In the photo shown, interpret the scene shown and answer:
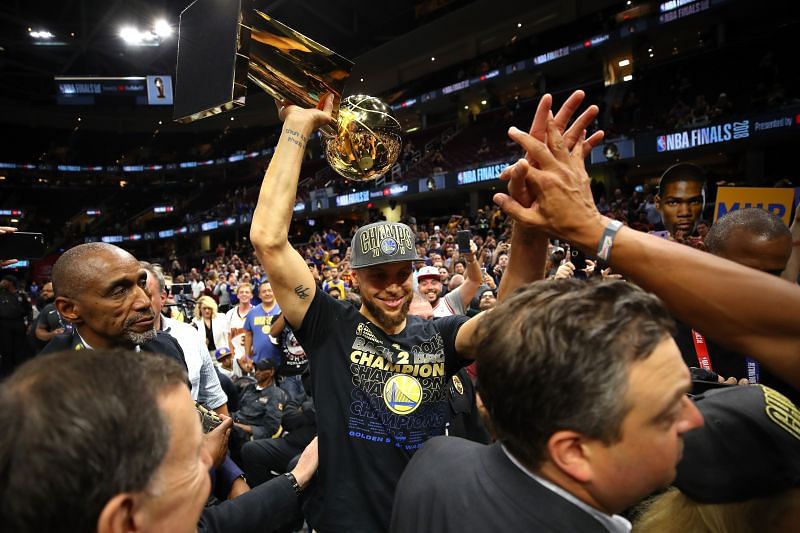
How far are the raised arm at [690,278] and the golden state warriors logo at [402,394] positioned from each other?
86 cm

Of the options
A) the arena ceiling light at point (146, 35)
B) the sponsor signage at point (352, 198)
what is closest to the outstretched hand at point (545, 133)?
the sponsor signage at point (352, 198)

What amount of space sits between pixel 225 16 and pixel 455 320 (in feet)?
4.41

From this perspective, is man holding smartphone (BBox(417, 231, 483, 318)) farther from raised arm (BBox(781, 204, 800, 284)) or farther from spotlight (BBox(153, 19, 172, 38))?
spotlight (BBox(153, 19, 172, 38))

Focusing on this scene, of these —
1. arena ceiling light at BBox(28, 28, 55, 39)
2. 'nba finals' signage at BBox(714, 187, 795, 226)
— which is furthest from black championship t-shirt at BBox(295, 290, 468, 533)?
arena ceiling light at BBox(28, 28, 55, 39)

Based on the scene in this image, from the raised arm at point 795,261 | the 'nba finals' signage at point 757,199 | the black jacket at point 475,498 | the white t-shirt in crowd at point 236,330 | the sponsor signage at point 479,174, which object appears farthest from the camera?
the sponsor signage at point 479,174

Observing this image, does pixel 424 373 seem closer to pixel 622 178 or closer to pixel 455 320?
pixel 455 320

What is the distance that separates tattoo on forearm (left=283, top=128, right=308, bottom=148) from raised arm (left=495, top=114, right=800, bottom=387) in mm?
827

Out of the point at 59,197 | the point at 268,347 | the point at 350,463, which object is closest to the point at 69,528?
the point at 350,463

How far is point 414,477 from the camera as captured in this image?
0.99m

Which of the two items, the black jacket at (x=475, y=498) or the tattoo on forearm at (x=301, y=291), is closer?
the black jacket at (x=475, y=498)

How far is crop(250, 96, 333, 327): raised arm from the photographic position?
1605mm

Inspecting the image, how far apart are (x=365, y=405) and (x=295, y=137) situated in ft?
3.28

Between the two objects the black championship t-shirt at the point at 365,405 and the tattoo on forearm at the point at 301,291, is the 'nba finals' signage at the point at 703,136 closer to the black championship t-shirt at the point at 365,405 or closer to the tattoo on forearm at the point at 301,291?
the black championship t-shirt at the point at 365,405

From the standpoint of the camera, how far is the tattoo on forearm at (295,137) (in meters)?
1.63
